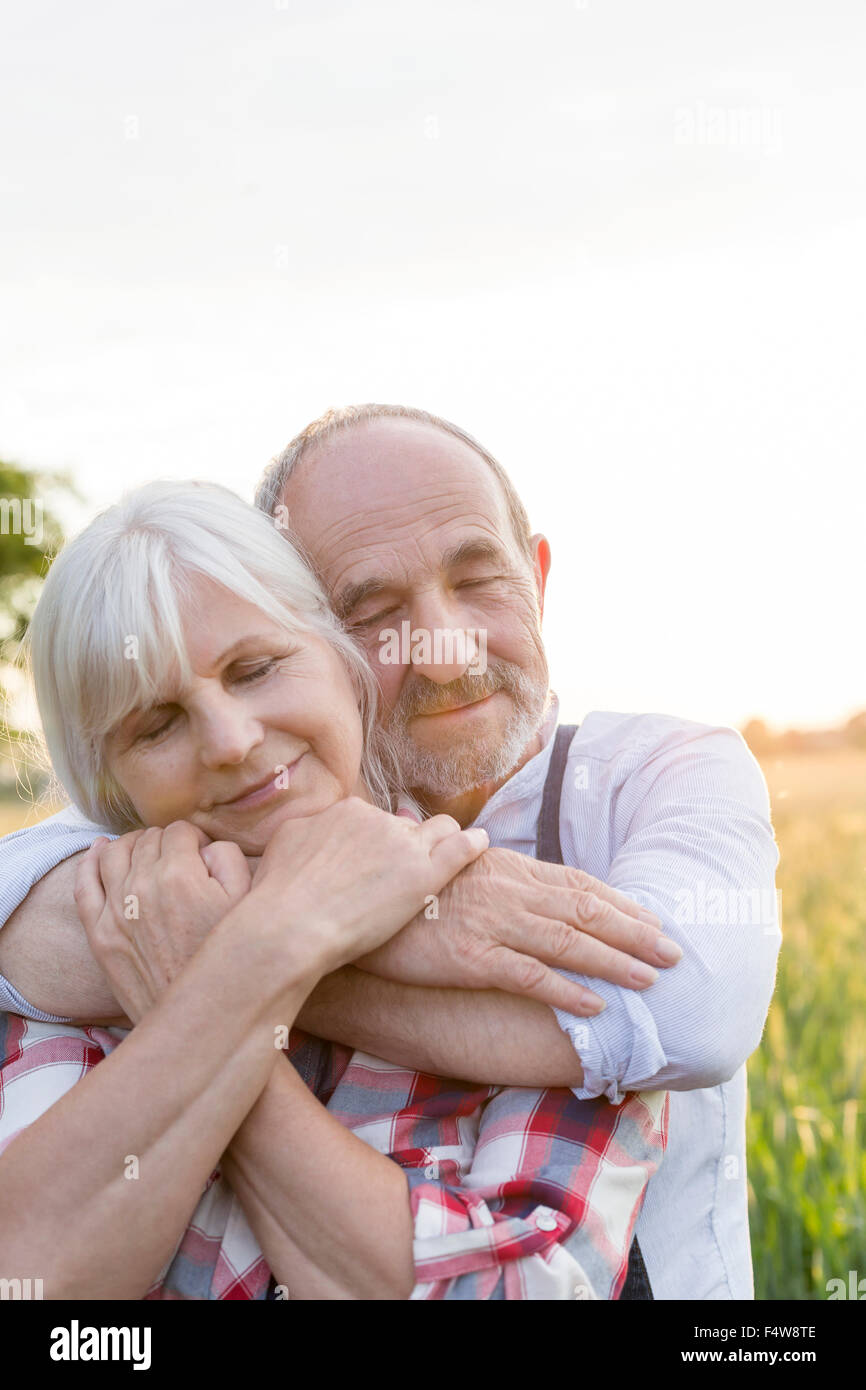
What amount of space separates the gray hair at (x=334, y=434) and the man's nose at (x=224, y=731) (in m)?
0.81

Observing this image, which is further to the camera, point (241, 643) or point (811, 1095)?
point (811, 1095)

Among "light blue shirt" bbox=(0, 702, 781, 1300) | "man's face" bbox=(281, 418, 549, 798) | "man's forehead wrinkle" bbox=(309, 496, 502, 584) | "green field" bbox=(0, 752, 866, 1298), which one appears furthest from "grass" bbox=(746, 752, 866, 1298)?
"man's forehead wrinkle" bbox=(309, 496, 502, 584)

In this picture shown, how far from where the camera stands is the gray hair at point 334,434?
2.67 metres

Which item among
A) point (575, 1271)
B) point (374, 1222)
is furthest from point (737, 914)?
point (374, 1222)

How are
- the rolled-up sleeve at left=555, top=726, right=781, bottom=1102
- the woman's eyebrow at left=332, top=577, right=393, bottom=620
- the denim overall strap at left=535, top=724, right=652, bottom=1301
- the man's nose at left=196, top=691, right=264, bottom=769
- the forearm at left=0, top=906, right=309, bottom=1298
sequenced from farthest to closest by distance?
the woman's eyebrow at left=332, top=577, right=393, bottom=620 → the denim overall strap at left=535, top=724, right=652, bottom=1301 → the man's nose at left=196, top=691, right=264, bottom=769 → the rolled-up sleeve at left=555, top=726, right=781, bottom=1102 → the forearm at left=0, top=906, right=309, bottom=1298

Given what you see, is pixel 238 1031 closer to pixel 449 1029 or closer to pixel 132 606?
A: pixel 449 1029

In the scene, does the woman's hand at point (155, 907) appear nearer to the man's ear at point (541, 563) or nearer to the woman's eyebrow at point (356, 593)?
the woman's eyebrow at point (356, 593)

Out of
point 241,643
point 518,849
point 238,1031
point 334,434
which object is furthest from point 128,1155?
point 334,434

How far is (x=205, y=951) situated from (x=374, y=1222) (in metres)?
0.43

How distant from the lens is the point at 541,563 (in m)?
2.92

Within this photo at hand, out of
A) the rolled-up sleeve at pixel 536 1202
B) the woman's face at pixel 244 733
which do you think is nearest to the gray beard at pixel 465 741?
the woman's face at pixel 244 733

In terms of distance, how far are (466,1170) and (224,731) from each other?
77 cm

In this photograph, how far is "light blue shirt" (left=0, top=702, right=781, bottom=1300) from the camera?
178cm

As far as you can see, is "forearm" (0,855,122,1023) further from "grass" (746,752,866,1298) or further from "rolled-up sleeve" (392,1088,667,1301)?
"grass" (746,752,866,1298)
